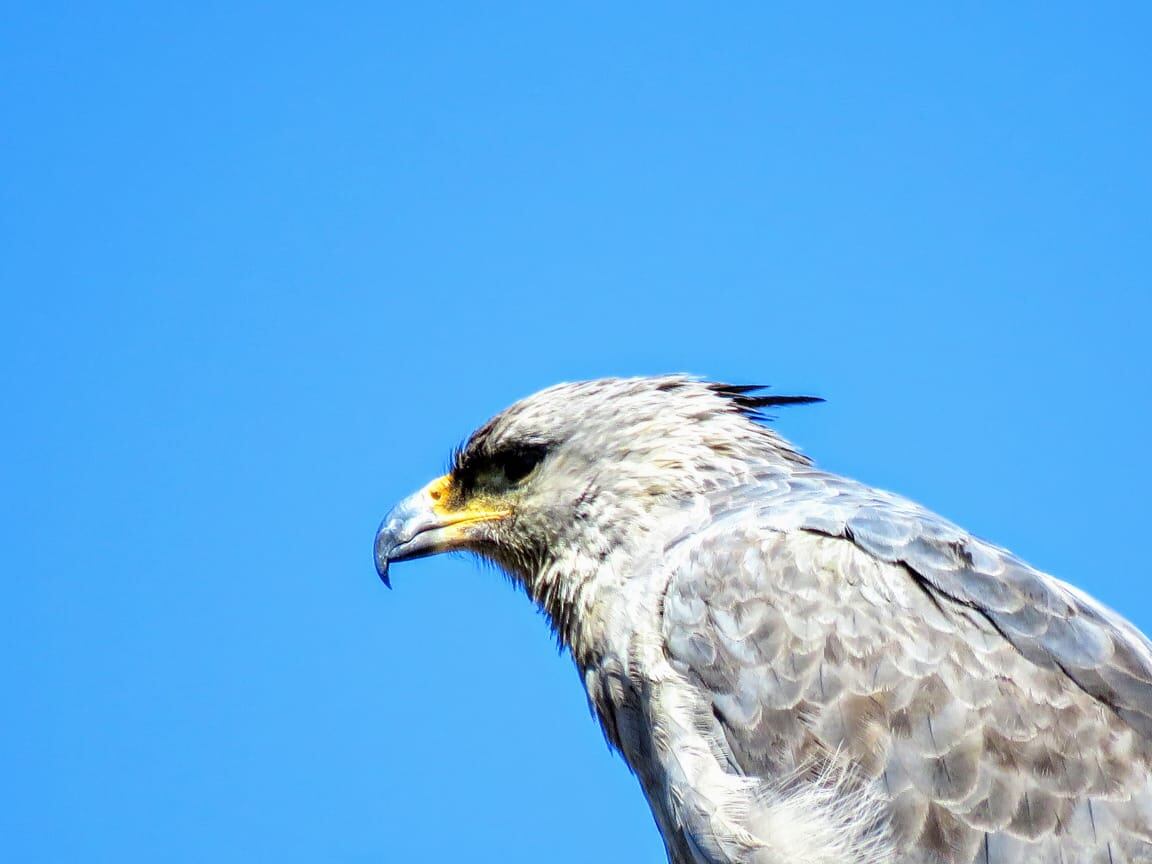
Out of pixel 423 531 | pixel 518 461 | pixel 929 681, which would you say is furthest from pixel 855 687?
pixel 423 531

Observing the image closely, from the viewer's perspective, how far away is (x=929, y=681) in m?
5.88

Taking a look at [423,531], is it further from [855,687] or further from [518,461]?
[855,687]

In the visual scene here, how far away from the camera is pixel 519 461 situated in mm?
7426

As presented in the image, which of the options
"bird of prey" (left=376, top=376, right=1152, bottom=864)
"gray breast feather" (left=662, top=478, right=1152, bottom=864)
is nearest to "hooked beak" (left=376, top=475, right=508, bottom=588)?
"bird of prey" (left=376, top=376, right=1152, bottom=864)

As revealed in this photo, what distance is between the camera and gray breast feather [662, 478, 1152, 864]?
5.72 meters

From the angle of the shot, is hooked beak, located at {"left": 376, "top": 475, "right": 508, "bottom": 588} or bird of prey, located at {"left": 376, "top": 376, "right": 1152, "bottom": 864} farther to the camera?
hooked beak, located at {"left": 376, "top": 475, "right": 508, "bottom": 588}

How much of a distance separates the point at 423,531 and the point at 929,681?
2598mm

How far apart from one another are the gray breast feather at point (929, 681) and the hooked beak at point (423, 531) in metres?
1.50

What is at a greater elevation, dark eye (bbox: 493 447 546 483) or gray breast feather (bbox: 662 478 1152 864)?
dark eye (bbox: 493 447 546 483)

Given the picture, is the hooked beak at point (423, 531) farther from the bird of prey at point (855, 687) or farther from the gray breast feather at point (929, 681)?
the gray breast feather at point (929, 681)

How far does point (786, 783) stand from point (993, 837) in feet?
2.38

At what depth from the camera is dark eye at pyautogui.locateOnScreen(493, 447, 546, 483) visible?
7.39 metres

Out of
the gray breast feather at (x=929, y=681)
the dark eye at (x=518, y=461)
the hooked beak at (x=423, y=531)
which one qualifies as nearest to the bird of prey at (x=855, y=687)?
the gray breast feather at (x=929, y=681)

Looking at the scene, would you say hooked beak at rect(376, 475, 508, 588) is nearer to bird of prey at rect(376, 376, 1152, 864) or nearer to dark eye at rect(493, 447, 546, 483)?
dark eye at rect(493, 447, 546, 483)
